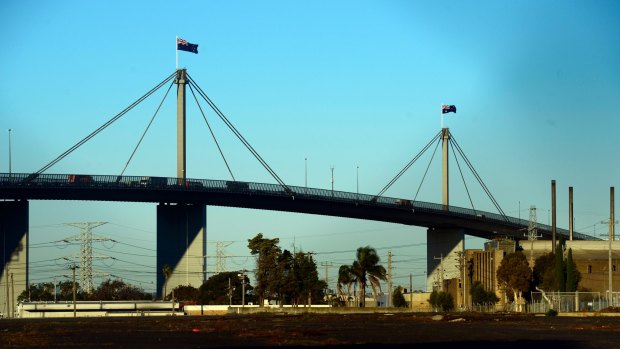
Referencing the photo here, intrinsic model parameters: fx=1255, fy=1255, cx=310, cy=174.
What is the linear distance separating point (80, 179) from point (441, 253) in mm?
53825

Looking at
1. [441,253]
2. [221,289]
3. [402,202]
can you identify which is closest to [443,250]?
[441,253]

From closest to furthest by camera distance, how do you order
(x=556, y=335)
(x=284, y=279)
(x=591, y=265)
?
(x=556, y=335) → (x=591, y=265) → (x=284, y=279)

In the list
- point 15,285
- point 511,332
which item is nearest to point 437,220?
point 15,285

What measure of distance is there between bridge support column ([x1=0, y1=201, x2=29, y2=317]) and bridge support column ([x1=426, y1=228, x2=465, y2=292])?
53.7m

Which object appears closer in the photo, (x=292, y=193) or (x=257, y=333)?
(x=257, y=333)

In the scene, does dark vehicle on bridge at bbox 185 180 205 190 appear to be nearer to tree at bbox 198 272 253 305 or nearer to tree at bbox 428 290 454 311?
tree at bbox 198 272 253 305

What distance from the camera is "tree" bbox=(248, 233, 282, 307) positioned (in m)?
137

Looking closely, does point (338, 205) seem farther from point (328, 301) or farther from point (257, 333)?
point (257, 333)

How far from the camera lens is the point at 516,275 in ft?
369

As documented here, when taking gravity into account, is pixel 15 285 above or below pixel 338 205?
below

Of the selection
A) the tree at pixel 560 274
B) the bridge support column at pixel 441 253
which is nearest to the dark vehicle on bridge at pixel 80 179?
the bridge support column at pixel 441 253

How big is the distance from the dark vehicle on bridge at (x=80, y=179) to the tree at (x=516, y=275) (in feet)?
165

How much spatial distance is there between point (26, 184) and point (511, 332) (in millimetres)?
100909

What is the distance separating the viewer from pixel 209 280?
177 metres
